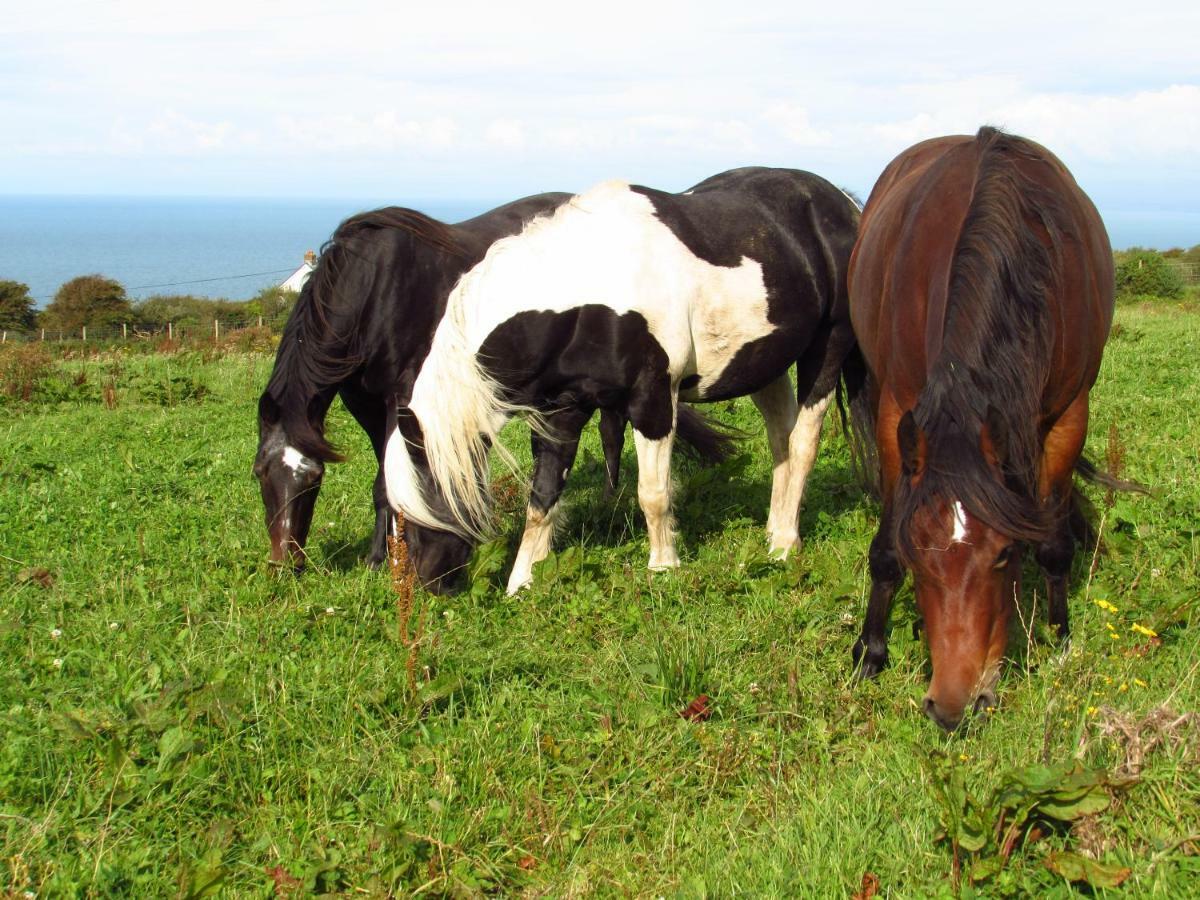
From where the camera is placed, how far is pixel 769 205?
233 inches

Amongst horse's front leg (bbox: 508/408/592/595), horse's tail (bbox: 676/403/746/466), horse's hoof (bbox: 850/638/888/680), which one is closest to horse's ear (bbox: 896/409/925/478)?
horse's hoof (bbox: 850/638/888/680)

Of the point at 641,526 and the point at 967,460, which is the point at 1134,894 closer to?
the point at 967,460

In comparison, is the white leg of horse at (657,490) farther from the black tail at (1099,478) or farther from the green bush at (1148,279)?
the green bush at (1148,279)

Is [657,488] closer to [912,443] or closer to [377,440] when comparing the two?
[377,440]

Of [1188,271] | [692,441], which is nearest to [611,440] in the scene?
[692,441]

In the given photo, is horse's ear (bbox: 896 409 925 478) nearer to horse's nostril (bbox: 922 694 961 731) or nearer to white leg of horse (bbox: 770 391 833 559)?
horse's nostril (bbox: 922 694 961 731)

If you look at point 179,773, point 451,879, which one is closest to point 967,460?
point 451,879

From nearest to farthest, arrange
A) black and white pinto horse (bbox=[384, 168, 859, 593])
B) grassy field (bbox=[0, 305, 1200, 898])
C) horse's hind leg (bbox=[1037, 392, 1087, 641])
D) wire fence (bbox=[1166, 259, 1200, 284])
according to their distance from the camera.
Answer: grassy field (bbox=[0, 305, 1200, 898])
horse's hind leg (bbox=[1037, 392, 1087, 641])
black and white pinto horse (bbox=[384, 168, 859, 593])
wire fence (bbox=[1166, 259, 1200, 284])

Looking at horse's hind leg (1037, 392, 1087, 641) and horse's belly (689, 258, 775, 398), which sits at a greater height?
horse's belly (689, 258, 775, 398)

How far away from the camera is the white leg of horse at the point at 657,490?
5.41 metres

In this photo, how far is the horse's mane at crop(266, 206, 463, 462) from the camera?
207 inches

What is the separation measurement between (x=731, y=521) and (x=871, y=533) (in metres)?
0.87

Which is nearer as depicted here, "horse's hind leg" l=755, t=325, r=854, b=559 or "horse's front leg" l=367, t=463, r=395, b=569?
"horse's front leg" l=367, t=463, r=395, b=569

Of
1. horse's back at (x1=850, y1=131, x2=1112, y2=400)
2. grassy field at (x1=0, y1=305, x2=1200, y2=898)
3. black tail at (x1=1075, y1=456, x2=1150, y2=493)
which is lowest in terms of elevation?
grassy field at (x1=0, y1=305, x2=1200, y2=898)
